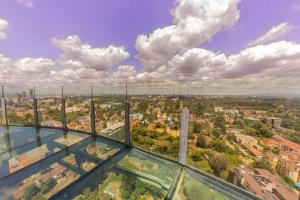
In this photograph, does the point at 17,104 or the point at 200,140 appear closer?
the point at 200,140

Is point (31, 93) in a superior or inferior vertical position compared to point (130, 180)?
superior

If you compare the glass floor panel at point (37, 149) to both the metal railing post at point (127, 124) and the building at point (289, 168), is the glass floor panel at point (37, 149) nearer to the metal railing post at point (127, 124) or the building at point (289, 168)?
the metal railing post at point (127, 124)

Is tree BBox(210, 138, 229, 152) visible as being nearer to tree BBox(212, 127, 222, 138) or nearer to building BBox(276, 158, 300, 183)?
tree BBox(212, 127, 222, 138)

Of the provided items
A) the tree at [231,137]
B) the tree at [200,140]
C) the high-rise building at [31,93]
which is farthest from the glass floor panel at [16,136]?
the tree at [231,137]

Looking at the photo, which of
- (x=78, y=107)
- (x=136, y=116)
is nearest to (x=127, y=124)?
(x=136, y=116)

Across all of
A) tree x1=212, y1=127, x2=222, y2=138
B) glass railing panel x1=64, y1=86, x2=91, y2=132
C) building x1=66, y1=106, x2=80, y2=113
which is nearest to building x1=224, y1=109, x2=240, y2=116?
tree x1=212, y1=127, x2=222, y2=138

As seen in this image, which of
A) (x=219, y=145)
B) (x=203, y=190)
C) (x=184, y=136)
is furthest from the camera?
(x=219, y=145)

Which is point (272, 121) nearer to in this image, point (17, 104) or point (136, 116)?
point (136, 116)
